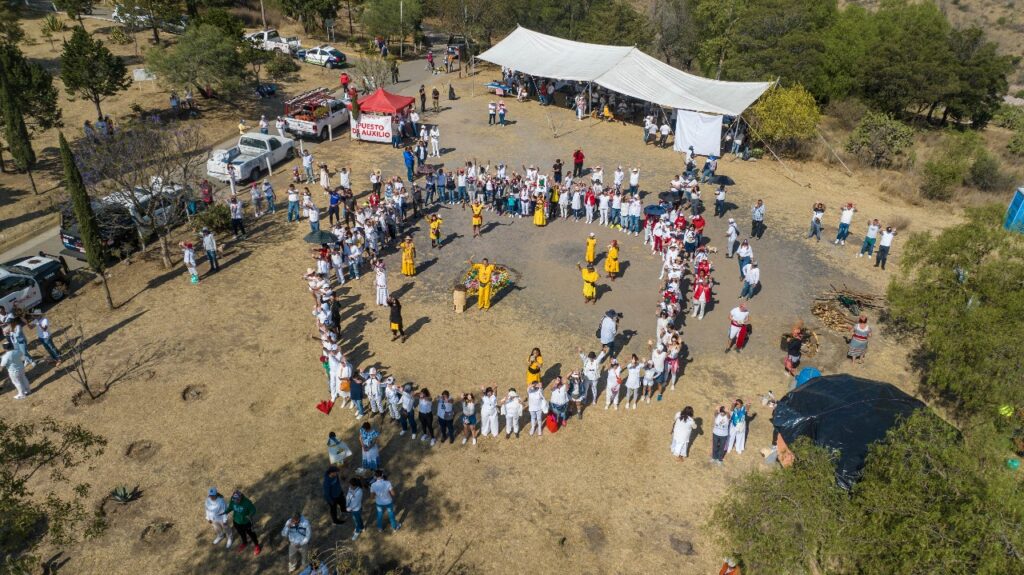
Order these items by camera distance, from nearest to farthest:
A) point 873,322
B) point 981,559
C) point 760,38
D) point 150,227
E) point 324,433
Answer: point 981,559, point 324,433, point 873,322, point 150,227, point 760,38

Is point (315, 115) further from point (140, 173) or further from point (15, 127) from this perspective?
point (140, 173)

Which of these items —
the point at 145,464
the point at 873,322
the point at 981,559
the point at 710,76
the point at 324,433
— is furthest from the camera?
the point at 710,76

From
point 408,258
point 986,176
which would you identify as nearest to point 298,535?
point 408,258

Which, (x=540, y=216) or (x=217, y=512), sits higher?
(x=540, y=216)

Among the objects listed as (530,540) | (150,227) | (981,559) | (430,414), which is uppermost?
(981,559)

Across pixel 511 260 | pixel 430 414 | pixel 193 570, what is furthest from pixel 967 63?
pixel 193 570

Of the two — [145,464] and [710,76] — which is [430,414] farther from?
[710,76]
